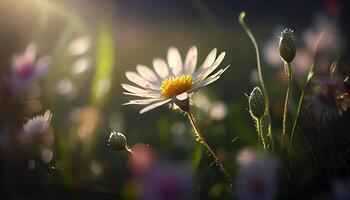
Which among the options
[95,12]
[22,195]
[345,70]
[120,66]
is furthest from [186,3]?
[345,70]

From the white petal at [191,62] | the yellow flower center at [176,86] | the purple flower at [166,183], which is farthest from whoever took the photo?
the white petal at [191,62]

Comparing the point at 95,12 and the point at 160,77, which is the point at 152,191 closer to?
the point at 160,77

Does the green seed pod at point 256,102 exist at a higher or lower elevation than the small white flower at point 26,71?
lower

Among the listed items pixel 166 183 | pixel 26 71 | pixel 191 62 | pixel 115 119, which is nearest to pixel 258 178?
pixel 166 183

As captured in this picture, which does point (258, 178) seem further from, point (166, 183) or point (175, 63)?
point (175, 63)

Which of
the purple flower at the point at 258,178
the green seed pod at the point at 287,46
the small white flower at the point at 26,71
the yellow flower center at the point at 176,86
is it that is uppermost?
the small white flower at the point at 26,71

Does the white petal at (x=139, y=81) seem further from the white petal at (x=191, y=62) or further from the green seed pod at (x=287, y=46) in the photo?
the green seed pod at (x=287, y=46)

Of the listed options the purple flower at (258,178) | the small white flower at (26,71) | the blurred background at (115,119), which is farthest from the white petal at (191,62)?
the purple flower at (258,178)
